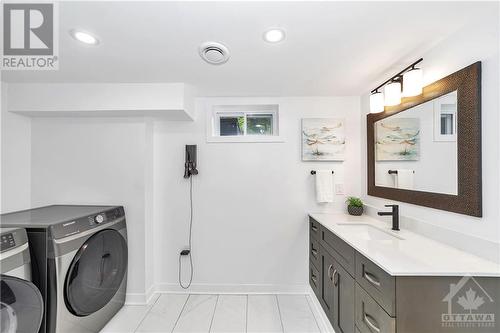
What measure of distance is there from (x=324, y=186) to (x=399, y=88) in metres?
1.14

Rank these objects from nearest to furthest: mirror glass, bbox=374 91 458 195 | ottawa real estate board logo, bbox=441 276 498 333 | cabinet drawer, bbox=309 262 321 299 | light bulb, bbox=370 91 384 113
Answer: ottawa real estate board logo, bbox=441 276 498 333 < mirror glass, bbox=374 91 458 195 < light bulb, bbox=370 91 384 113 < cabinet drawer, bbox=309 262 321 299

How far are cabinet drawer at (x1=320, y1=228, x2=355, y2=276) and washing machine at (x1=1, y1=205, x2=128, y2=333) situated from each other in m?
1.93

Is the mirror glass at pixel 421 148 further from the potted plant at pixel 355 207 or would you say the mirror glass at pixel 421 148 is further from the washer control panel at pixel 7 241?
the washer control panel at pixel 7 241

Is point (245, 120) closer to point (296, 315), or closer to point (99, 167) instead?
point (99, 167)

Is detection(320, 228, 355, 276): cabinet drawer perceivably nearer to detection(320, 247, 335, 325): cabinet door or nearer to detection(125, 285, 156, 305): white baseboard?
detection(320, 247, 335, 325): cabinet door

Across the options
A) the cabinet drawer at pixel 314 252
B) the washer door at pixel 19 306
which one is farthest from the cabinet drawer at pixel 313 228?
the washer door at pixel 19 306

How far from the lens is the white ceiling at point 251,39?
1.21 metres

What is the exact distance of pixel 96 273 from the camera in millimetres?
1911

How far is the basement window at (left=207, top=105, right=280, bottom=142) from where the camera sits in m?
2.72

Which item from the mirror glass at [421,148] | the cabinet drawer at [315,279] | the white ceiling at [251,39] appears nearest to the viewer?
the white ceiling at [251,39]

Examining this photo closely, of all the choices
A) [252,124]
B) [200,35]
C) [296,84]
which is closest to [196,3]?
[200,35]

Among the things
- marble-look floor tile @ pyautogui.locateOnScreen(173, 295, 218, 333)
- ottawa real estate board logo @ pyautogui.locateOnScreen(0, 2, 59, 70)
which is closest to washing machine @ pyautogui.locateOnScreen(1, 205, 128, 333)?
marble-look floor tile @ pyautogui.locateOnScreen(173, 295, 218, 333)

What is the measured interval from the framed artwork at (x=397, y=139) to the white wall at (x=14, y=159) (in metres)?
3.56

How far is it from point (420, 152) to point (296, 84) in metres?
1.20
